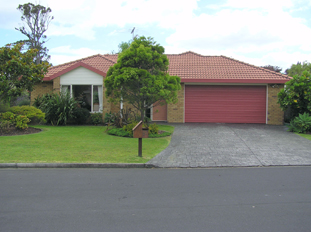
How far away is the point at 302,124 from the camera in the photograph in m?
13.8

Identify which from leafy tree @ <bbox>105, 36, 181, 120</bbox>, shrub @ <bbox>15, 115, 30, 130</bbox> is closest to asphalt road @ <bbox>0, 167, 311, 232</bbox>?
leafy tree @ <bbox>105, 36, 181, 120</bbox>

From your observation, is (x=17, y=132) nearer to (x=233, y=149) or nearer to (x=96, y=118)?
(x=96, y=118)

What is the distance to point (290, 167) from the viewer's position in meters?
A: 7.98

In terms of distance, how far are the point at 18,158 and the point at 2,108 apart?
8.25 meters

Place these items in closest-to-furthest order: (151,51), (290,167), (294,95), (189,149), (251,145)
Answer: (290,167)
(189,149)
(251,145)
(151,51)
(294,95)

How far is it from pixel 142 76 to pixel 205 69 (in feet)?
24.1

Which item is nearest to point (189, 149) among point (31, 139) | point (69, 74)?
point (31, 139)

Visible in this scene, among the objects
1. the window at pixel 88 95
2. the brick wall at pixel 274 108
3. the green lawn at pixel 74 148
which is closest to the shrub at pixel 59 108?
the window at pixel 88 95

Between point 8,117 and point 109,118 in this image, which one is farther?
point 109,118

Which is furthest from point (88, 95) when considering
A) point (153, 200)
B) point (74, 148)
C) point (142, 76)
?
point (153, 200)

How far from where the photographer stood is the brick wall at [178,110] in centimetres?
1762

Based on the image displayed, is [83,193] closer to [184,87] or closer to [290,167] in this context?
[290,167]

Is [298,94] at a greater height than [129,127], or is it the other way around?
[298,94]

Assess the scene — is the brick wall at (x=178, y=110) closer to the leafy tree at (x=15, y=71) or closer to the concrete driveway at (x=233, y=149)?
the concrete driveway at (x=233, y=149)
